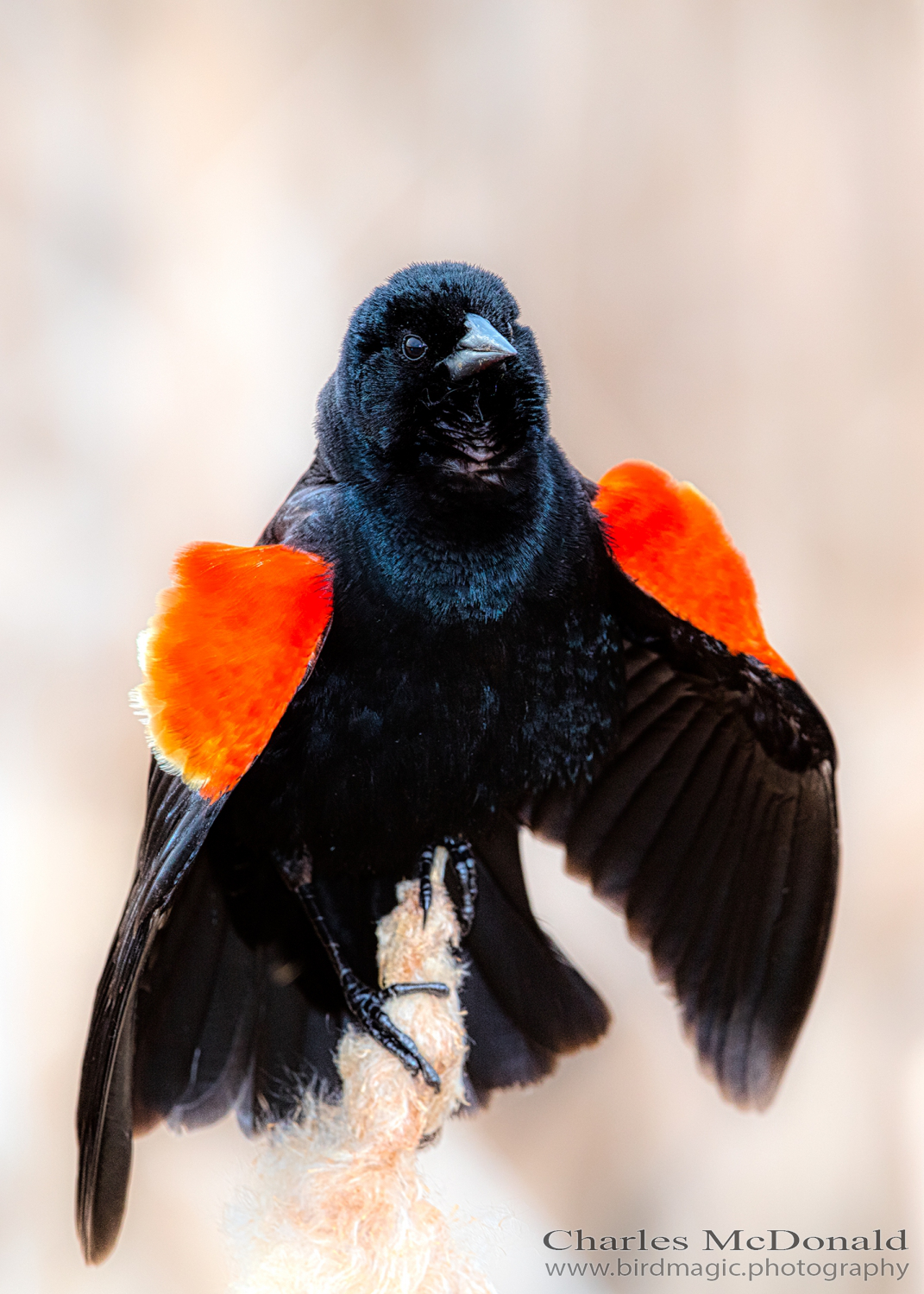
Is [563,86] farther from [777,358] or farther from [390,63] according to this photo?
[777,358]

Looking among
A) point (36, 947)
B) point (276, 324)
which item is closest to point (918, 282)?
point (276, 324)

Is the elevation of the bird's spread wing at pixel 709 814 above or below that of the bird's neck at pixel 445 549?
below

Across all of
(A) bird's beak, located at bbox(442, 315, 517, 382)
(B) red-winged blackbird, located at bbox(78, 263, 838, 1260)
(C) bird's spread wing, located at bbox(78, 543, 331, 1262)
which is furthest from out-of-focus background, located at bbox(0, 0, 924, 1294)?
(A) bird's beak, located at bbox(442, 315, 517, 382)

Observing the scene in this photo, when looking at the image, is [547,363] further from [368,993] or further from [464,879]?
[368,993]

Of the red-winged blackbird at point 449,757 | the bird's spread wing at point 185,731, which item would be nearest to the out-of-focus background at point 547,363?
the red-winged blackbird at point 449,757

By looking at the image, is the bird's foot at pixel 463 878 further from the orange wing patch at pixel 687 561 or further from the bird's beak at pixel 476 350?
the bird's beak at pixel 476 350

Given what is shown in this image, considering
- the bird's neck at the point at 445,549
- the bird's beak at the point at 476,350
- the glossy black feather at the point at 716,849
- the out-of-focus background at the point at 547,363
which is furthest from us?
the out-of-focus background at the point at 547,363

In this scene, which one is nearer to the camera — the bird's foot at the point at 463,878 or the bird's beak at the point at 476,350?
the bird's beak at the point at 476,350
